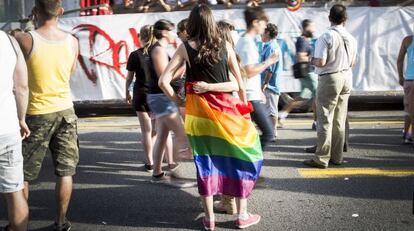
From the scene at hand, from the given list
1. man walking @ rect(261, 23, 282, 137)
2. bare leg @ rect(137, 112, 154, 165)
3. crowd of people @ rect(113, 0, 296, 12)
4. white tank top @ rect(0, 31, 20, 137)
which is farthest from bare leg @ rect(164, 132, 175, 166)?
crowd of people @ rect(113, 0, 296, 12)

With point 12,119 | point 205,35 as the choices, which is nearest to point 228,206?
point 205,35

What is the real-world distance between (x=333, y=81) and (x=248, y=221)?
230 cm

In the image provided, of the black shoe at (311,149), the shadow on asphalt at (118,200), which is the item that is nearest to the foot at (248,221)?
the shadow on asphalt at (118,200)

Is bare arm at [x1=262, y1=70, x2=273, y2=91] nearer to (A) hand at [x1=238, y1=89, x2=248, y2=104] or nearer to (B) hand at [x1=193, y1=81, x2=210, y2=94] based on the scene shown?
(A) hand at [x1=238, y1=89, x2=248, y2=104]

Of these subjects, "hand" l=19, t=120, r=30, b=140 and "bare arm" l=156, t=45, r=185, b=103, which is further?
"bare arm" l=156, t=45, r=185, b=103

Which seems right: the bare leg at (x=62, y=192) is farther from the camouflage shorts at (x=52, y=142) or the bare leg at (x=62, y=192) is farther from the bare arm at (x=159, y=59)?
the bare arm at (x=159, y=59)

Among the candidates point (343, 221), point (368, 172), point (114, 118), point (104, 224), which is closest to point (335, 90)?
point (368, 172)

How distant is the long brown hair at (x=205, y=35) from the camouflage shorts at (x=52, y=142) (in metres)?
1.13

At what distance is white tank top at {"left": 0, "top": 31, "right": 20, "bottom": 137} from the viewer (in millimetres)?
3652

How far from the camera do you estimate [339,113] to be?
21.0ft

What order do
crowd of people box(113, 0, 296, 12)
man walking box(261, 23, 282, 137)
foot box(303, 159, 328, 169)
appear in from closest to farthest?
foot box(303, 159, 328, 169), man walking box(261, 23, 282, 137), crowd of people box(113, 0, 296, 12)

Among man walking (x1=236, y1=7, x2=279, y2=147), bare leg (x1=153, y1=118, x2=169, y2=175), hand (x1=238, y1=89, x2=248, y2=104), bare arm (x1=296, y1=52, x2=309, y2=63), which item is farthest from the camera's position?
bare arm (x1=296, y1=52, x2=309, y2=63)

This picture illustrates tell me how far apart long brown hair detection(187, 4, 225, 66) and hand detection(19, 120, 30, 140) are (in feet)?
4.46

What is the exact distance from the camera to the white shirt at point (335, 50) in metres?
6.16
